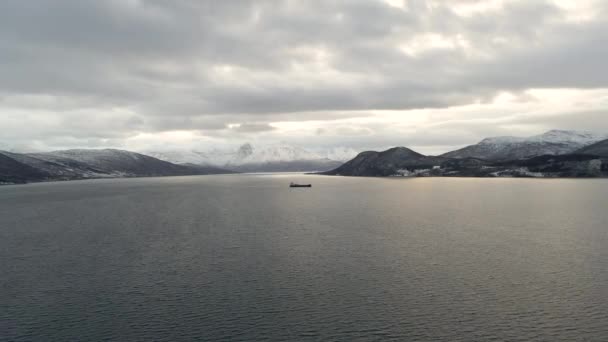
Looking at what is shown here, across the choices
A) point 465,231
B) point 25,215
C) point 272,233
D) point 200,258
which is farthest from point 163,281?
point 25,215

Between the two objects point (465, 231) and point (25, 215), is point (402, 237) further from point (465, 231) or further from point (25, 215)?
point (25, 215)

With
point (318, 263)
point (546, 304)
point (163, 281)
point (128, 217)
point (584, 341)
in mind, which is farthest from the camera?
point (128, 217)

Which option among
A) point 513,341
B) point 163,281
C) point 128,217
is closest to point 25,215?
point 128,217

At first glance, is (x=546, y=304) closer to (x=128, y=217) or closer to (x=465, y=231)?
(x=465, y=231)

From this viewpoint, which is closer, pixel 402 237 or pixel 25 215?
pixel 402 237

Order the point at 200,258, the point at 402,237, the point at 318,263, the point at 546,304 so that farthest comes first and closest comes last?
1. the point at 402,237
2. the point at 200,258
3. the point at 318,263
4. the point at 546,304

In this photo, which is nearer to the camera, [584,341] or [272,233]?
[584,341]
